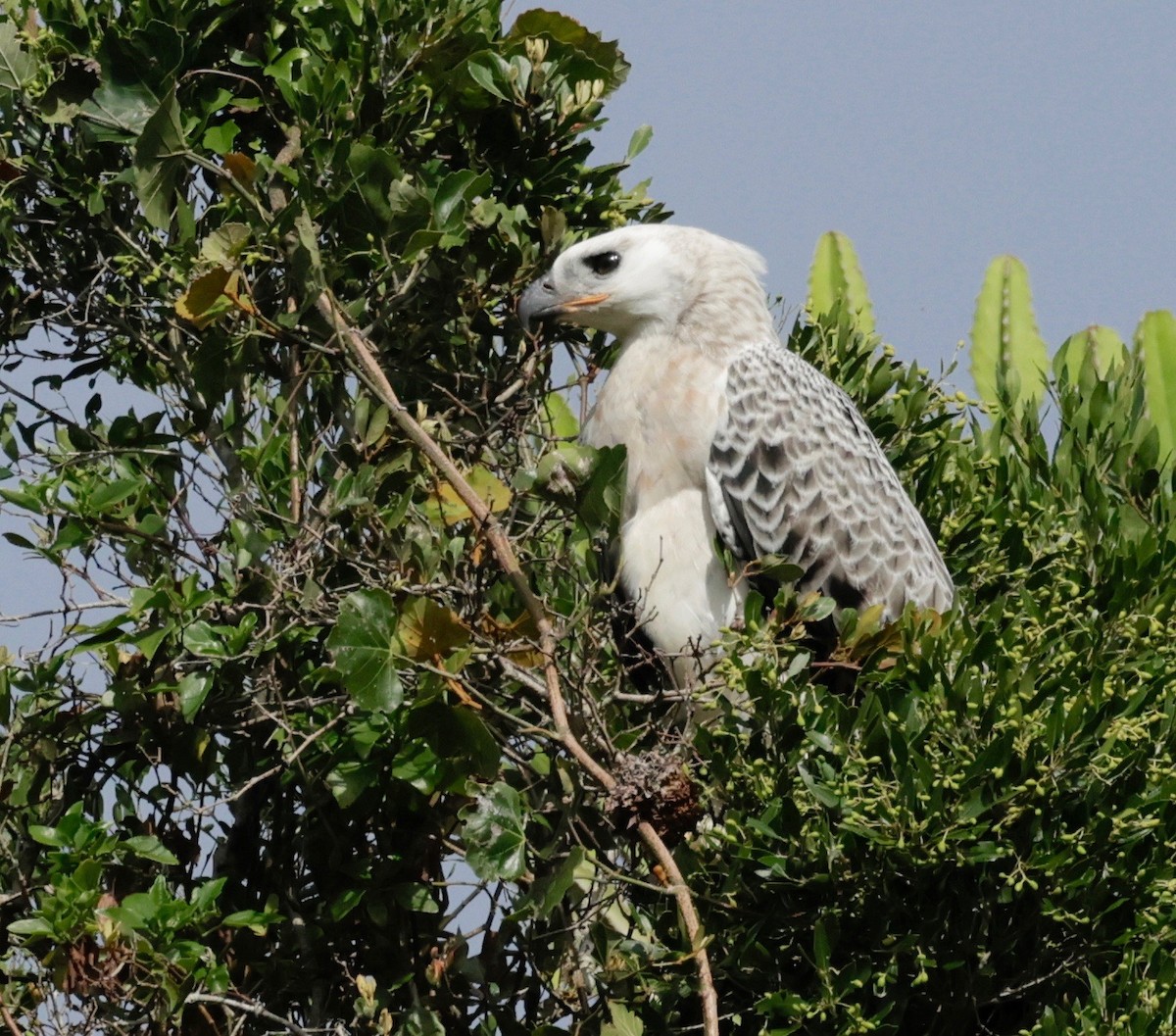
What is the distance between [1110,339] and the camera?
7.07 metres

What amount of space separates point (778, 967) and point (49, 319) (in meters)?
2.21

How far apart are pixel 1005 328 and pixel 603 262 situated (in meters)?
3.46

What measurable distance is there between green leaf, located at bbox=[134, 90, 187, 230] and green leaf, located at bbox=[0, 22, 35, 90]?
387mm

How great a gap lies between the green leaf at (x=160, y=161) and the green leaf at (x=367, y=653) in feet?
3.56

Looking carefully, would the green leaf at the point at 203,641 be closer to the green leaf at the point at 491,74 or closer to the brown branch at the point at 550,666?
the brown branch at the point at 550,666

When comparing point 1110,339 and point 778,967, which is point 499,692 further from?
point 1110,339

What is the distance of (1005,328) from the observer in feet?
24.8

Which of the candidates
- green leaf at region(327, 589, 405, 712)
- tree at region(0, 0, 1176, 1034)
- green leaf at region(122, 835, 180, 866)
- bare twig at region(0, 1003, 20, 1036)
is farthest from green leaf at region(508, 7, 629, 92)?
bare twig at region(0, 1003, 20, 1036)

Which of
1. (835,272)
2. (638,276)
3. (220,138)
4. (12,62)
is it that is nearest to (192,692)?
(220,138)

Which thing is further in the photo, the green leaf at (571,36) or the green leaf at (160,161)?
the green leaf at (571,36)

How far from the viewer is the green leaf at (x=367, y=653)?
3100 mm

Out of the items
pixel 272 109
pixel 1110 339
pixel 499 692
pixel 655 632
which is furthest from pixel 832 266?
pixel 499 692

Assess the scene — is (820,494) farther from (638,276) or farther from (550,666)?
(550,666)

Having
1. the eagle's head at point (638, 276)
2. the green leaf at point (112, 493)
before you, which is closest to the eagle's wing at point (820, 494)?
the eagle's head at point (638, 276)
